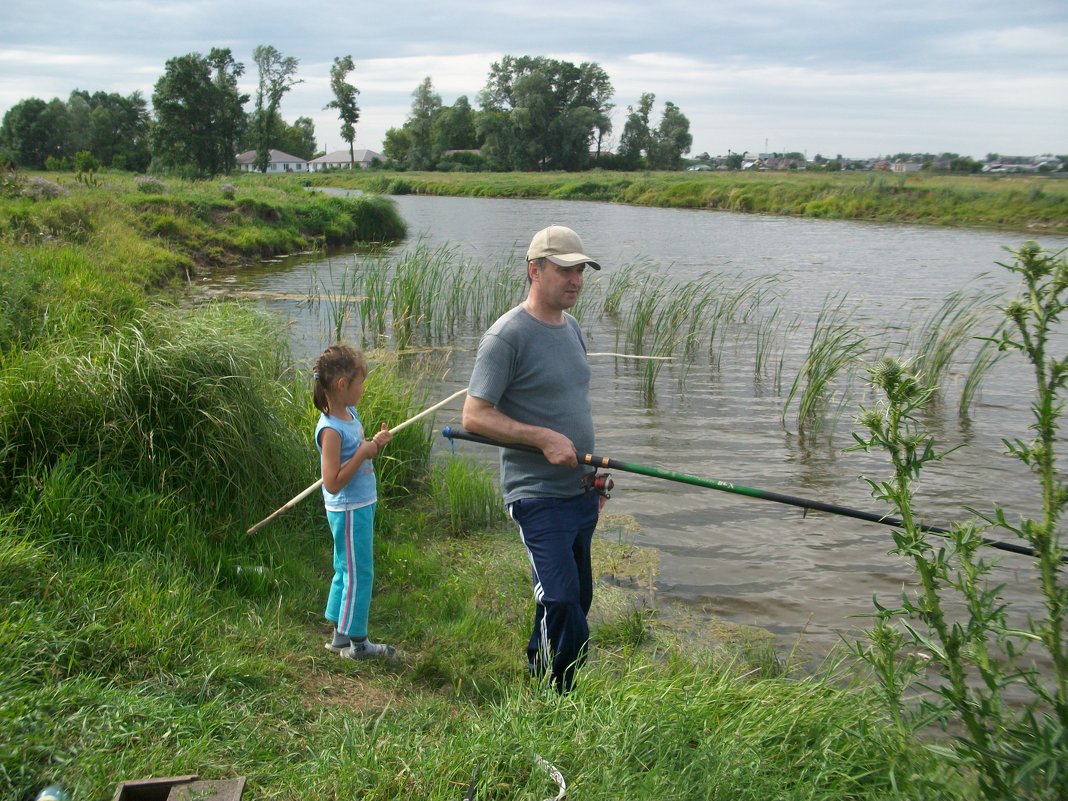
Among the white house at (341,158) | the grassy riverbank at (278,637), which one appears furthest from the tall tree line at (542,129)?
the grassy riverbank at (278,637)

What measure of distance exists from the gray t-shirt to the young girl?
0.61 meters

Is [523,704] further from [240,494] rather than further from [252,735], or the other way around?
[240,494]

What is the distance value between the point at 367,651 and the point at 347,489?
0.72m

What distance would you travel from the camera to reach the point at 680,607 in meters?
5.59

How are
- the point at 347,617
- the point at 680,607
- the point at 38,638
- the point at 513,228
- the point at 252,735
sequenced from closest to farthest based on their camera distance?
the point at 252,735, the point at 38,638, the point at 347,617, the point at 680,607, the point at 513,228

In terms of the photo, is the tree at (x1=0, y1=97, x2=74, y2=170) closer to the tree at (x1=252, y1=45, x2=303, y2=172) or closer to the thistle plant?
the tree at (x1=252, y1=45, x2=303, y2=172)

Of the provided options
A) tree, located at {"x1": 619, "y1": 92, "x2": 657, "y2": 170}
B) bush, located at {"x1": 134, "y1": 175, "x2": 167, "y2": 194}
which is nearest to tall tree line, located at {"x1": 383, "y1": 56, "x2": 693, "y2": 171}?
tree, located at {"x1": 619, "y1": 92, "x2": 657, "y2": 170}

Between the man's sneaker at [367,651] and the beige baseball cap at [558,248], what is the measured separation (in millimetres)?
1848

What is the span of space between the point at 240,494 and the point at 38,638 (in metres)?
1.73

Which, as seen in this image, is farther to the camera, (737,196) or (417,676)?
(737,196)

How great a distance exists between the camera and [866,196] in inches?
1575

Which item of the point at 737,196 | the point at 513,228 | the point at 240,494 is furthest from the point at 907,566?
the point at 737,196

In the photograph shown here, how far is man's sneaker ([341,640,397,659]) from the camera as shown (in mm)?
4059

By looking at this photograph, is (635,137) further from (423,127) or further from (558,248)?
(558,248)
